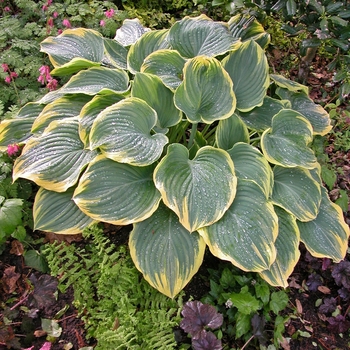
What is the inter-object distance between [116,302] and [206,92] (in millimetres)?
1046

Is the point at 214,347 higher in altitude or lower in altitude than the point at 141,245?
lower

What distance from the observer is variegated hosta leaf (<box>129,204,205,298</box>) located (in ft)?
5.57

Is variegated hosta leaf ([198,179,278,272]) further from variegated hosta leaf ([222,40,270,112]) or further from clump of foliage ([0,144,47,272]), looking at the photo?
clump of foliage ([0,144,47,272])

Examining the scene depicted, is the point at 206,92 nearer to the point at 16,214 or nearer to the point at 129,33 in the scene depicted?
the point at 129,33

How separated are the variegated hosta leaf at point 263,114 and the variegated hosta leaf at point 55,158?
0.86 metres

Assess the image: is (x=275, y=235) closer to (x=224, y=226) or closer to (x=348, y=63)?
(x=224, y=226)

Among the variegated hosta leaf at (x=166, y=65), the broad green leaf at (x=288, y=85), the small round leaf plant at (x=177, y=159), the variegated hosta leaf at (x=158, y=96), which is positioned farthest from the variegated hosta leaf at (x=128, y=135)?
the broad green leaf at (x=288, y=85)

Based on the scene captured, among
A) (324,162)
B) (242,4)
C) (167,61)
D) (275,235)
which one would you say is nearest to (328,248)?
(275,235)

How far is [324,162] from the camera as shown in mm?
2512

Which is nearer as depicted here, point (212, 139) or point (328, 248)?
point (328, 248)

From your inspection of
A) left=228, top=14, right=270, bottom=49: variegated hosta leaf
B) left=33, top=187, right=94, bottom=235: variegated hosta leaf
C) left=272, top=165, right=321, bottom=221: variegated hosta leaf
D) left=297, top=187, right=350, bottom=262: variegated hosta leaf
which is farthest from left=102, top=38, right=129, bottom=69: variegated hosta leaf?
left=297, top=187, right=350, bottom=262: variegated hosta leaf

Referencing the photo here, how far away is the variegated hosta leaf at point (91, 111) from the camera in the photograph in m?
1.90

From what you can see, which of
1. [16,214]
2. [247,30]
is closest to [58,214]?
[16,214]

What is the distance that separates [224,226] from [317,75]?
208 cm
